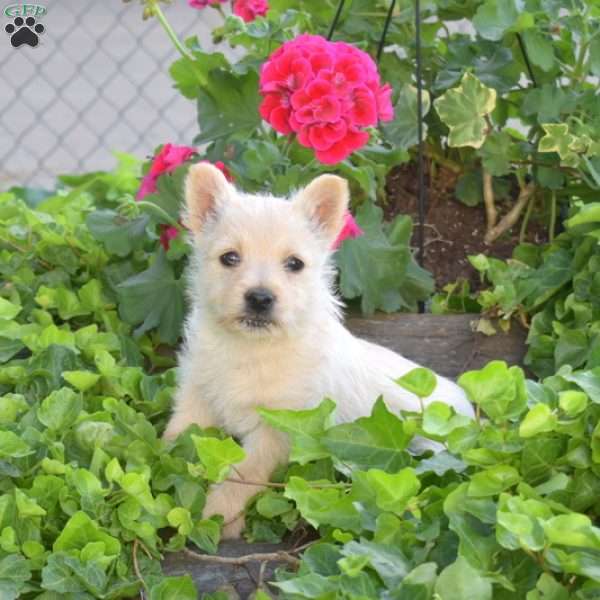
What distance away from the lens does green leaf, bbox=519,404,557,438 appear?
92.8 inches

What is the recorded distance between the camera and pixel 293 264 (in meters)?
3.21

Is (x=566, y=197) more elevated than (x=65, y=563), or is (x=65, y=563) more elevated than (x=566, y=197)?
(x=566, y=197)

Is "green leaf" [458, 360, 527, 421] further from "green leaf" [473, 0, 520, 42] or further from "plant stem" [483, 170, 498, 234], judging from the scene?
"plant stem" [483, 170, 498, 234]

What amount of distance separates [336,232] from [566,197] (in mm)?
1441

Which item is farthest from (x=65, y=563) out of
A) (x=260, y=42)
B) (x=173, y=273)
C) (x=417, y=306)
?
(x=260, y=42)

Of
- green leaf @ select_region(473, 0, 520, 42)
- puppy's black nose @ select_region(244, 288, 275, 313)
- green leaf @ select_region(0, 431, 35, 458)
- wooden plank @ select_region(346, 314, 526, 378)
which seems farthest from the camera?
green leaf @ select_region(473, 0, 520, 42)

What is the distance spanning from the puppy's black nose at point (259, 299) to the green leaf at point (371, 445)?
536 millimetres

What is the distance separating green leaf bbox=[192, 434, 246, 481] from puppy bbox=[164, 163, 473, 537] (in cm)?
26

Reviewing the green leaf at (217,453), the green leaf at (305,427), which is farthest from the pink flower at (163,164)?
the green leaf at (305,427)

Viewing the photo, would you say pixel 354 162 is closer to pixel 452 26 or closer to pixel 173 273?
pixel 173 273

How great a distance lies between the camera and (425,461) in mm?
2555

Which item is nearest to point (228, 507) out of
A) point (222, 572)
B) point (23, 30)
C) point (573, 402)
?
point (222, 572)

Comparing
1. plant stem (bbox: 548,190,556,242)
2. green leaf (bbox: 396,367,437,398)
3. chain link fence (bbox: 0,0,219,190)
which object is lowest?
chain link fence (bbox: 0,0,219,190)

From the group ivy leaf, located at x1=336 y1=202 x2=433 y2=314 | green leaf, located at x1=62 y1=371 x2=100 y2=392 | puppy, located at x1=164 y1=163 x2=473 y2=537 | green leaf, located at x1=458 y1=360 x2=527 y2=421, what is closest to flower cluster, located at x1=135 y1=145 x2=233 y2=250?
ivy leaf, located at x1=336 y1=202 x2=433 y2=314
